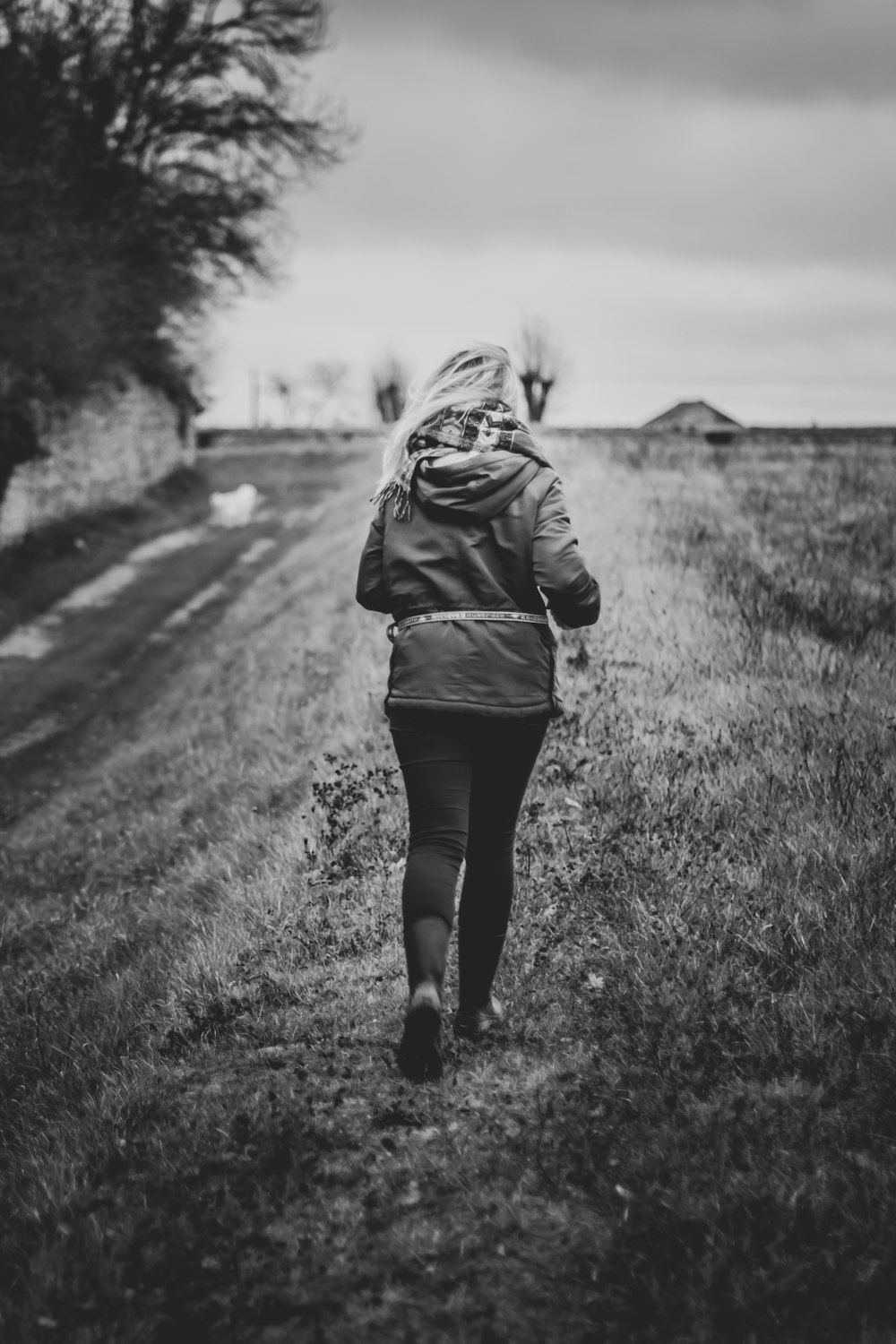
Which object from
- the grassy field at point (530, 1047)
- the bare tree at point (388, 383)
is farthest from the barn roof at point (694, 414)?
the grassy field at point (530, 1047)

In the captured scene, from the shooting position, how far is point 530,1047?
10.1 ft

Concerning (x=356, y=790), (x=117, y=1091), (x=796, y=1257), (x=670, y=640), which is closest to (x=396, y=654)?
(x=117, y=1091)

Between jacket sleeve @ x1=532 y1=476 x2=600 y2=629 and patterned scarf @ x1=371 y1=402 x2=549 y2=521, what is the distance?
185 mm

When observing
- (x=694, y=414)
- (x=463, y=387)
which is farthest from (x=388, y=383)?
(x=463, y=387)

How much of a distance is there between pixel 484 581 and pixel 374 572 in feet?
1.53

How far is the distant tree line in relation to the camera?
50.3 ft

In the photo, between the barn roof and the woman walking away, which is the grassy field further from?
the barn roof

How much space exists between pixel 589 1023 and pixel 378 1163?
930 mm

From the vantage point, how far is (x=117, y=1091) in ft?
9.70

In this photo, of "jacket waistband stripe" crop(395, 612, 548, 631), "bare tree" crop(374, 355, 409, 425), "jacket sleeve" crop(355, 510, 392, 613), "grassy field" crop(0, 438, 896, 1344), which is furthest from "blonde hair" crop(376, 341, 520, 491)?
"bare tree" crop(374, 355, 409, 425)

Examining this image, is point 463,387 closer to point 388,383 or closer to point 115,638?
point 115,638

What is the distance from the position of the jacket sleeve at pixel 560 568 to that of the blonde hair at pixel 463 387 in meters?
0.36

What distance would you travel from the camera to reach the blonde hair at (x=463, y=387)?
301 centimetres

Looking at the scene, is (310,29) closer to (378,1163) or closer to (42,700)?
(42,700)
